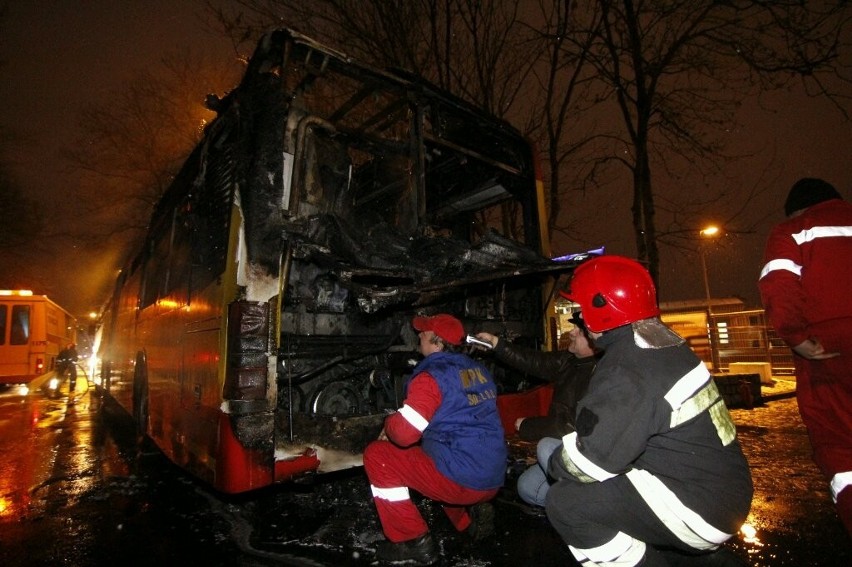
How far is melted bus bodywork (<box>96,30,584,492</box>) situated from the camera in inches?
104

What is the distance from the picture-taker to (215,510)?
11.8 feet

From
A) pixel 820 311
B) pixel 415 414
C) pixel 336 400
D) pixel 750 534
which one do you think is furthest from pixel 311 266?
pixel 750 534

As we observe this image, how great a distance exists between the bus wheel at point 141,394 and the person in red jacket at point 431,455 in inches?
149

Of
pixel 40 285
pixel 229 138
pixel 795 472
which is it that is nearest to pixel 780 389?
pixel 795 472

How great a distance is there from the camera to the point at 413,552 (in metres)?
2.44

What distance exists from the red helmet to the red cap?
100cm

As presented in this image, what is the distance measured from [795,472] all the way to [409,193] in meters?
4.44

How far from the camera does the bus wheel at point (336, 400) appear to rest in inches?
132

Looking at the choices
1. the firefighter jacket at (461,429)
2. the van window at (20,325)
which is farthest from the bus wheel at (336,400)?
the van window at (20,325)

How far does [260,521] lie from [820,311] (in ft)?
12.1

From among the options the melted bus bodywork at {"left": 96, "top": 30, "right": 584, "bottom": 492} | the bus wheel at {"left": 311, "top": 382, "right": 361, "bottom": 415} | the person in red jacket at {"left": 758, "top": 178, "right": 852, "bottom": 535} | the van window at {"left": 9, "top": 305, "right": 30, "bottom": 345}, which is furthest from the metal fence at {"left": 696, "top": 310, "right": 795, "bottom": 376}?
the van window at {"left": 9, "top": 305, "right": 30, "bottom": 345}

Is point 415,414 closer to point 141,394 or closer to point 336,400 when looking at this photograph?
point 336,400

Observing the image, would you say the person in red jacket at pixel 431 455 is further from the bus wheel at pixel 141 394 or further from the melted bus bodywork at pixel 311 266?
the bus wheel at pixel 141 394

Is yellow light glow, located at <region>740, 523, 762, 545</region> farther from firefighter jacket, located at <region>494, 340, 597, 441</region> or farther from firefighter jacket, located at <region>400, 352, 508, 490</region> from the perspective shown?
firefighter jacket, located at <region>400, 352, 508, 490</region>
